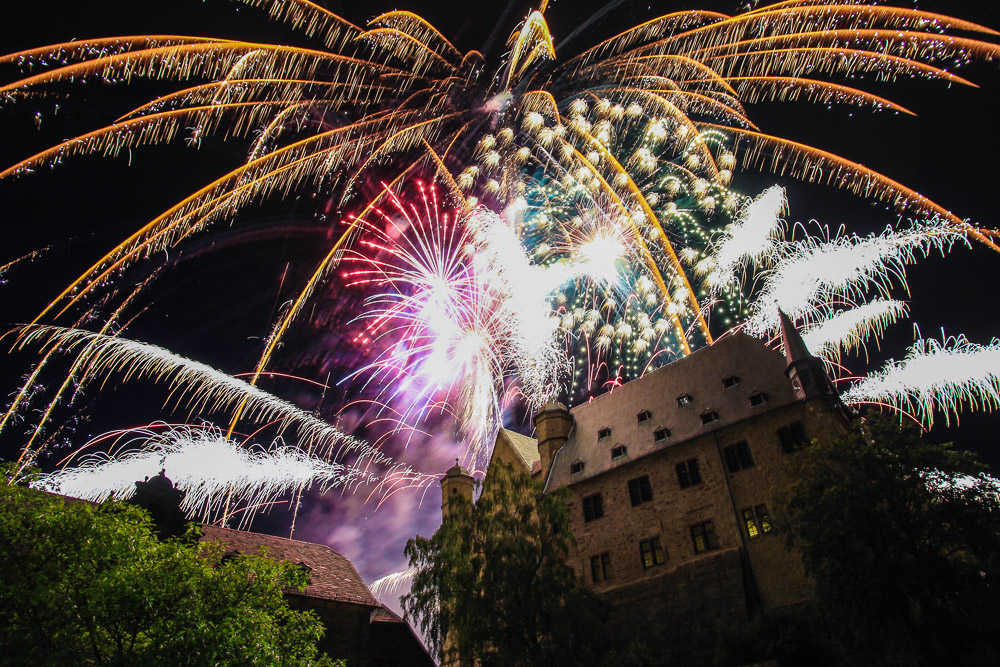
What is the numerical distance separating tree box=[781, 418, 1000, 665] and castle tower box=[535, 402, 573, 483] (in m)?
18.0

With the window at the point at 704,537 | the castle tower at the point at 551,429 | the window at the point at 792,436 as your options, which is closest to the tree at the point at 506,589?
the window at the point at 704,537

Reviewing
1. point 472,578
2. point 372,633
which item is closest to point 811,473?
point 472,578

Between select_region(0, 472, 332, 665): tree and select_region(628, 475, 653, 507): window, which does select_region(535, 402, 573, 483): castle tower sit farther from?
select_region(0, 472, 332, 665): tree

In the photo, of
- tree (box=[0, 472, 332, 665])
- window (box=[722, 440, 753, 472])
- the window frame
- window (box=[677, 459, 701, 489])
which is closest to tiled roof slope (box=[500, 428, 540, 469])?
the window frame

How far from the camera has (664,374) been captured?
35188 mm

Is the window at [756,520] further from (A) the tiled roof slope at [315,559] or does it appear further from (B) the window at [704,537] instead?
(A) the tiled roof slope at [315,559]

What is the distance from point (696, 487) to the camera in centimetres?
2806

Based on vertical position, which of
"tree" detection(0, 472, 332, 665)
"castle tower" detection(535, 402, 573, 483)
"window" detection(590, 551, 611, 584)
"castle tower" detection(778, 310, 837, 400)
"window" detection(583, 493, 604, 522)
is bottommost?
"tree" detection(0, 472, 332, 665)

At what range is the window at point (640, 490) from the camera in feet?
97.6

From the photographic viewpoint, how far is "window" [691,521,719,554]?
26422 mm

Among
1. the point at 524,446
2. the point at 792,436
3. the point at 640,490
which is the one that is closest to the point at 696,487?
the point at 640,490

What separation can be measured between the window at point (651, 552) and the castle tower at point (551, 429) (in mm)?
8643

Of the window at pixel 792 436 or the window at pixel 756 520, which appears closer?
the window at pixel 756 520

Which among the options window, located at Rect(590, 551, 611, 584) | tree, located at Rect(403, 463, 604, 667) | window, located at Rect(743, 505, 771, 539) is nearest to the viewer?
tree, located at Rect(403, 463, 604, 667)
